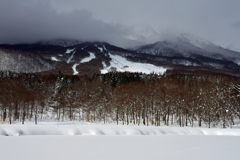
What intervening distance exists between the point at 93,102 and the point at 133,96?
17.1m

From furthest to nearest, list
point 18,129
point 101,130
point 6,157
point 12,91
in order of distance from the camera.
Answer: point 12,91, point 101,130, point 18,129, point 6,157

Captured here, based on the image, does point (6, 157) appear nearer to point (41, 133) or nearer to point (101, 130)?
point (41, 133)

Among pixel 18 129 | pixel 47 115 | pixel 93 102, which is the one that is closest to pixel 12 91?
pixel 47 115

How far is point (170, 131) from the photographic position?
2236 cm

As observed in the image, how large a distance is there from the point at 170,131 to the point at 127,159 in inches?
581

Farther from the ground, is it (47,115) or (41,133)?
(41,133)

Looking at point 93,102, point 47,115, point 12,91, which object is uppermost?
point 12,91

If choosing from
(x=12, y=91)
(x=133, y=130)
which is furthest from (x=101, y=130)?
(x=12, y=91)

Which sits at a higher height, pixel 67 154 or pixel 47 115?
pixel 67 154

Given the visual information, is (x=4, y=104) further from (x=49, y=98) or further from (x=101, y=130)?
(x=101, y=130)

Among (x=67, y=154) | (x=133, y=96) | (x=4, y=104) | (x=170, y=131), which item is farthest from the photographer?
(x=133, y=96)

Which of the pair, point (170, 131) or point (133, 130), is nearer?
point (133, 130)

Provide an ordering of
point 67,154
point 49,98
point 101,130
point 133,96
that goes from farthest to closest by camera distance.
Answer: point 49,98, point 133,96, point 101,130, point 67,154

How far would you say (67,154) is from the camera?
367 inches
